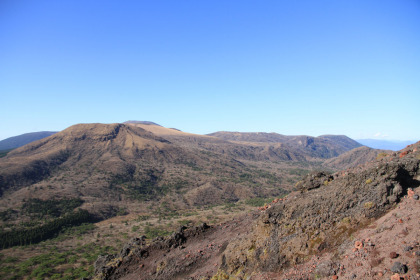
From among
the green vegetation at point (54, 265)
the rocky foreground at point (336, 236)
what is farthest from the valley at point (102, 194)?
the rocky foreground at point (336, 236)

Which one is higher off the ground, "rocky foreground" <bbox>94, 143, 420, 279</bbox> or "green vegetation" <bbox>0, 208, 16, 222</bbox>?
"rocky foreground" <bbox>94, 143, 420, 279</bbox>

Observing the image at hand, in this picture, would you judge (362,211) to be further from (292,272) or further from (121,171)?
(121,171)

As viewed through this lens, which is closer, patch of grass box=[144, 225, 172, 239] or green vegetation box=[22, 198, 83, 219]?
patch of grass box=[144, 225, 172, 239]

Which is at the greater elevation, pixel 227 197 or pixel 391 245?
pixel 391 245

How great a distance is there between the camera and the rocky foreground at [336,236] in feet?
23.0

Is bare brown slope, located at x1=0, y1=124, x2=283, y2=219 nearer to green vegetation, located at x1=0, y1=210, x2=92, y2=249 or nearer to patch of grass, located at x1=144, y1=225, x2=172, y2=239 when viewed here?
green vegetation, located at x1=0, y1=210, x2=92, y2=249

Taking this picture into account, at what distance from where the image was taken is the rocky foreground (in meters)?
7.02

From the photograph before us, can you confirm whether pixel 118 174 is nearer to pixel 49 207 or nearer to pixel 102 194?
pixel 102 194

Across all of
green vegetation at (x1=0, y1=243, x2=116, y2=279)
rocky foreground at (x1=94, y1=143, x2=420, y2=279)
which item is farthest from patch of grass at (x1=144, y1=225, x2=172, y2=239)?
rocky foreground at (x1=94, y1=143, x2=420, y2=279)

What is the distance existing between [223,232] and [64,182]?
7020 cm

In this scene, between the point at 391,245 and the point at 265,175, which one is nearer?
the point at 391,245

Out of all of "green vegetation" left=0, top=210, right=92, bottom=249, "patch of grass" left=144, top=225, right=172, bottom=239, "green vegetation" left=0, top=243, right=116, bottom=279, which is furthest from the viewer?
"green vegetation" left=0, top=210, right=92, bottom=249

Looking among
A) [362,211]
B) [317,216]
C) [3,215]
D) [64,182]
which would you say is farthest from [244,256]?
[64,182]

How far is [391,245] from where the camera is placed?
702cm
